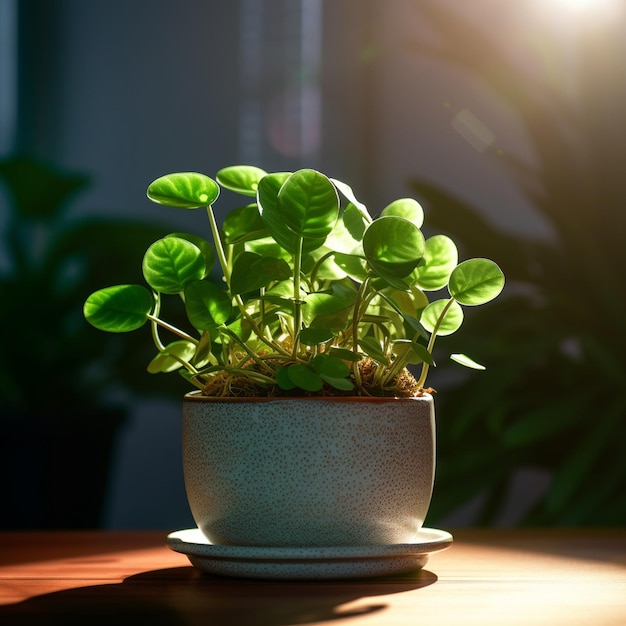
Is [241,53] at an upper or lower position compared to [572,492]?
upper

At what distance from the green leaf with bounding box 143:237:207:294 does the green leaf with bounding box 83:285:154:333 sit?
0.04ft

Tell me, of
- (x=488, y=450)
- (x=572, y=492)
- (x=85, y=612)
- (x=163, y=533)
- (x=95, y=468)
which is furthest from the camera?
(x=95, y=468)

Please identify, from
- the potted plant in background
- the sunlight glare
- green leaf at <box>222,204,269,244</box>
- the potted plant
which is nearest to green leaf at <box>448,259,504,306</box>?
the potted plant

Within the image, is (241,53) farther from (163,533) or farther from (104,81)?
Result: (163,533)

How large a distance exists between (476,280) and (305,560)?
0.18 metres

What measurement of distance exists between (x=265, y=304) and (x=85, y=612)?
0.21 metres

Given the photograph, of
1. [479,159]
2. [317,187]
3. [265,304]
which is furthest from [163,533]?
[479,159]

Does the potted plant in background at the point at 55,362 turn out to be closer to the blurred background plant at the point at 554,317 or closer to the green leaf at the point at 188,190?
the blurred background plant at the point at 554,317

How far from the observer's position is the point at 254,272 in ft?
1.55

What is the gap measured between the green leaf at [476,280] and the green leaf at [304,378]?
96 mm

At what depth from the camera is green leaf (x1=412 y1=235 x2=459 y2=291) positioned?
52 cm

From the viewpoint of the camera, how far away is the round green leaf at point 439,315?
53 centimetres

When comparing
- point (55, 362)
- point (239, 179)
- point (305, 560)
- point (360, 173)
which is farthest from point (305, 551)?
point (360, 173)

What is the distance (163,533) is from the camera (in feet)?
2.28
